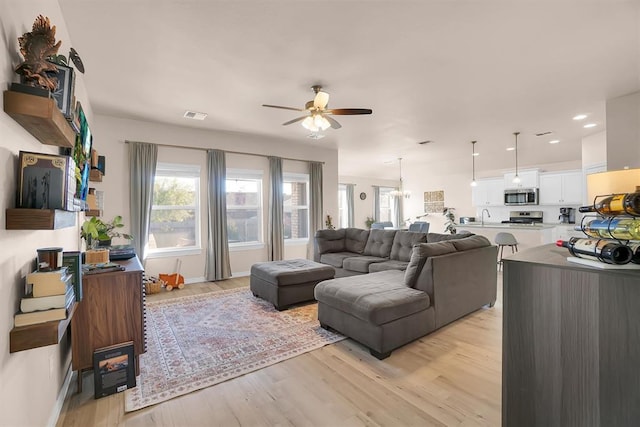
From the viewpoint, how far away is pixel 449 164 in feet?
27.3

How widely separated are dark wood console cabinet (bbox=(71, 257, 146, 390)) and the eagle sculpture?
132cm

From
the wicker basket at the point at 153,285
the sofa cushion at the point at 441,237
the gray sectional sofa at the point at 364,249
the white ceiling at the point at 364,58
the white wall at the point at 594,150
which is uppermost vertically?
the white ceiling at the point at 364,58

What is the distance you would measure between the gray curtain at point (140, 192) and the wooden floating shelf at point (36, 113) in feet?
11.1

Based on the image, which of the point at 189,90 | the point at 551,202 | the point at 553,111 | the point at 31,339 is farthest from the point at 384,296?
the point at 551,202

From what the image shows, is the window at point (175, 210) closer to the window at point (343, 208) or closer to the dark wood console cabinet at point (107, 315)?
the dark wood console cabinet at point (107, 315)

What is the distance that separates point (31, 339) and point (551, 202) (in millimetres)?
9002

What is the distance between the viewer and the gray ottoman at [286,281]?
3.54 metres

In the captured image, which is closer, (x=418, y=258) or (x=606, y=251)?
(x=606, y=251)

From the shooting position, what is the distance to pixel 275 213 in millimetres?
5781

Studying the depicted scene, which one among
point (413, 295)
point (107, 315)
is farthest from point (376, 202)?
point (107, 315)

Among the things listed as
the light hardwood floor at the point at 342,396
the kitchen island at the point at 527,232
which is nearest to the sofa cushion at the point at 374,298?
the light hardwood floor at the point at 342,396

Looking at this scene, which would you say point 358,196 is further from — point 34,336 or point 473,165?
point 34,336

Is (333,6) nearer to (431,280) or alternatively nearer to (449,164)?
(431,280)

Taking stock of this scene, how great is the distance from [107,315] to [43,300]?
93cm
